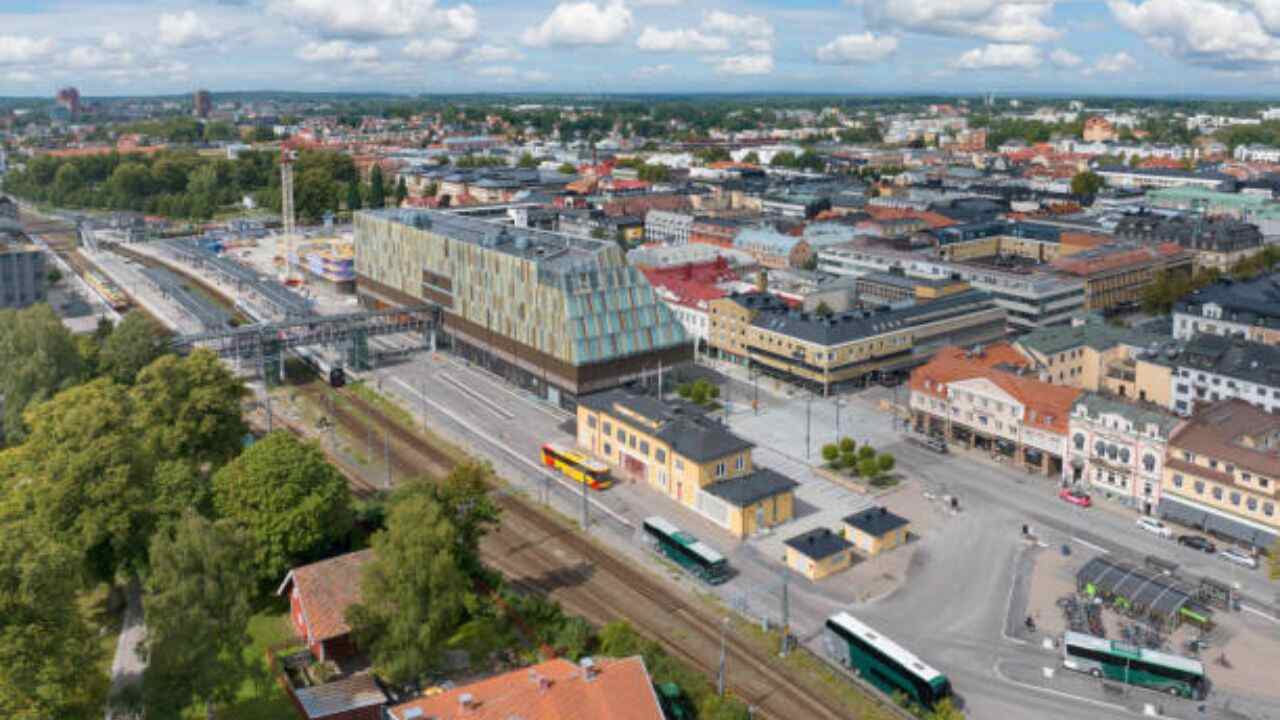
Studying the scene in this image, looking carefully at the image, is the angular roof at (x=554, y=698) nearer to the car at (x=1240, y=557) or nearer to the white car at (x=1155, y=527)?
the white car at (x=1155, y=527)

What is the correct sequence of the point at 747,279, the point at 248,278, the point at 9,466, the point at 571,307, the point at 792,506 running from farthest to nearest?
1. the point at 248,278
2. the point at 747,279
3. the point at 571,307
4. the point at 792,506
5. the point at 9,466

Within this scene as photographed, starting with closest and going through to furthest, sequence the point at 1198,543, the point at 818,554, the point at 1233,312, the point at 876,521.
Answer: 1. the point at 818,554
2. the point at 1198,543
3. the point at 876,521
4. the point at 1233,312

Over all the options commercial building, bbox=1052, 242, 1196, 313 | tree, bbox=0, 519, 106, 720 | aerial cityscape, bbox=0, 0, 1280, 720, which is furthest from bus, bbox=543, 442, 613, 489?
commercial building, bbox=1052, 242, 1196, 313

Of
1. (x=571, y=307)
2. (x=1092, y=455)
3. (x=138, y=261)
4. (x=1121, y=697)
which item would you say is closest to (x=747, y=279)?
(x=571, y=307)

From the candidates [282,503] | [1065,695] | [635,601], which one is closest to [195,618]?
[282,503]

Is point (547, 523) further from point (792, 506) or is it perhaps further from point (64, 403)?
point (64, 403)

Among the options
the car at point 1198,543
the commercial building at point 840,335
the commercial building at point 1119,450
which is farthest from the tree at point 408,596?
the commercial building at point 840,335

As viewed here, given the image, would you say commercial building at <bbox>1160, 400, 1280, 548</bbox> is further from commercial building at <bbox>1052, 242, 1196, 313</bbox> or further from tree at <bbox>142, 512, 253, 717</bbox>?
tree at <bbox>142, 512, 253, 717</bbox>

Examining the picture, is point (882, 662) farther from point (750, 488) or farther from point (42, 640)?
point (42, 640)
